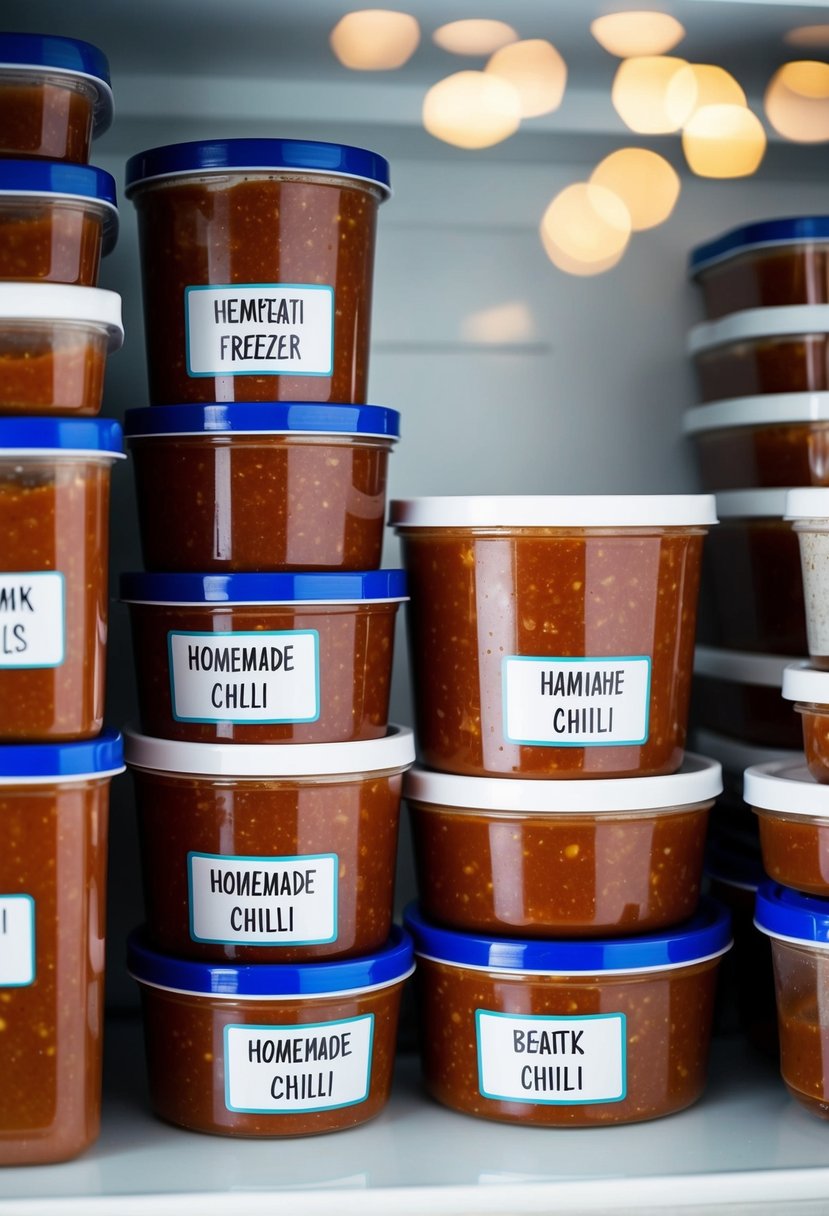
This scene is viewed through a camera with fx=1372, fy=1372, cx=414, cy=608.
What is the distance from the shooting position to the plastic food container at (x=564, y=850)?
921mm

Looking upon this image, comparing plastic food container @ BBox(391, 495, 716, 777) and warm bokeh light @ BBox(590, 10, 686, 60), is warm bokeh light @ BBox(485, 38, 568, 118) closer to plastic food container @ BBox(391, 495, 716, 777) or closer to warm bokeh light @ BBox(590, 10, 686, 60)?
warm bokeh light @ BBox(590, 10, 686, 60)

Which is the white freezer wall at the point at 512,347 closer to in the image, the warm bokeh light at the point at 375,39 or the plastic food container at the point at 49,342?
the warm bokeh light at the point at 375,39

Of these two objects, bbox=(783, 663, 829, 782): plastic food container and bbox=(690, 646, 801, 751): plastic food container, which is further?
bbox=(690, 646, 801, 751): plastic food container

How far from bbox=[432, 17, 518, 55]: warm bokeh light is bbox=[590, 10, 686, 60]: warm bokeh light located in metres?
0.07

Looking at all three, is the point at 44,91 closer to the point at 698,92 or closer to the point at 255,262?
the point at 255,262

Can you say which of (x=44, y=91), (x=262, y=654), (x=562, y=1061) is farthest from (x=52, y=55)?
(x=562, y=1061)

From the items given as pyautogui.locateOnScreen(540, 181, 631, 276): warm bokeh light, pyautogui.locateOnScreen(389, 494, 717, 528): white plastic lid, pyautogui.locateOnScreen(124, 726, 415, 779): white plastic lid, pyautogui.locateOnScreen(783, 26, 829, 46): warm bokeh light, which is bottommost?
pyautogui.locateOnScreen(124, 726, 415, 779): white plastic lid

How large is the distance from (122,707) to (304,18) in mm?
557

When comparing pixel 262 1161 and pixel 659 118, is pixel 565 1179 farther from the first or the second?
pixel 659 118

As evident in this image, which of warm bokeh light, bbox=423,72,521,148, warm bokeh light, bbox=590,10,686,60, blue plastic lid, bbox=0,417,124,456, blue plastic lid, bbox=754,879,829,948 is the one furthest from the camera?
warm bokeh light, bbox=423,72,521,148

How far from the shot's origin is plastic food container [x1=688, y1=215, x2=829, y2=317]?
110cm

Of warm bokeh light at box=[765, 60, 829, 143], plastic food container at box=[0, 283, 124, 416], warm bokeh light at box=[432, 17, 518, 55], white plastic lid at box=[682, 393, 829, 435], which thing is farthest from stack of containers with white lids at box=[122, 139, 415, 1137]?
warm bokeh light at box=[765, 60, 829, 143]

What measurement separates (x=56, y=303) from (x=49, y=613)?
18cm

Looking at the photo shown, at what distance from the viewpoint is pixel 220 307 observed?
2.95 feet
